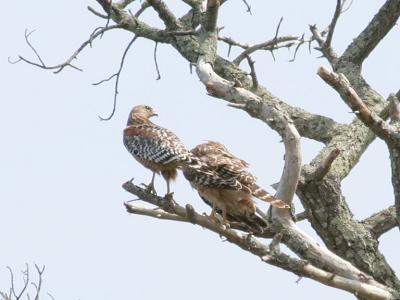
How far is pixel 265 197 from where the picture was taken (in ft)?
23.3

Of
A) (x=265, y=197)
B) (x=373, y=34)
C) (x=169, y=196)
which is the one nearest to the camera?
(x=265, y=197)

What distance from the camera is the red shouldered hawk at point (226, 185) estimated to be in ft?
25.0

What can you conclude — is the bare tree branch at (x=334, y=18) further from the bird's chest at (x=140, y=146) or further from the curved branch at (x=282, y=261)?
the curved branch at (x=282, y=261)

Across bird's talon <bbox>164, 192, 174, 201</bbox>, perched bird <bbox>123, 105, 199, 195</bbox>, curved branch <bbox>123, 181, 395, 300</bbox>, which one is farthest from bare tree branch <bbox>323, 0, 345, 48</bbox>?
curved branch <bbox>123, 181, 395, 300</bbox>

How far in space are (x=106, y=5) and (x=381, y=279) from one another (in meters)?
3.39

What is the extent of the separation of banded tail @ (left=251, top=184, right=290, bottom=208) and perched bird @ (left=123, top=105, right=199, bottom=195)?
2.09ft

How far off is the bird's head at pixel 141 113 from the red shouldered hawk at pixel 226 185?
2.15 m

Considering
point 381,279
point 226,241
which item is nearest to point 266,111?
point 226,241

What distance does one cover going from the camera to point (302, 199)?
7.35 m

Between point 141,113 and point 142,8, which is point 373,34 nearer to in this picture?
point 142,8

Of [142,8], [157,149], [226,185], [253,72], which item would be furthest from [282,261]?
[142,8]

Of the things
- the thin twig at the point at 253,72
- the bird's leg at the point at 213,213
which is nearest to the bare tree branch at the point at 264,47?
the thin twig at the point at 253,72

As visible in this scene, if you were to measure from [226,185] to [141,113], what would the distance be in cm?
277

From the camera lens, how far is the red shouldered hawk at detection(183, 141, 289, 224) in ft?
25.0
